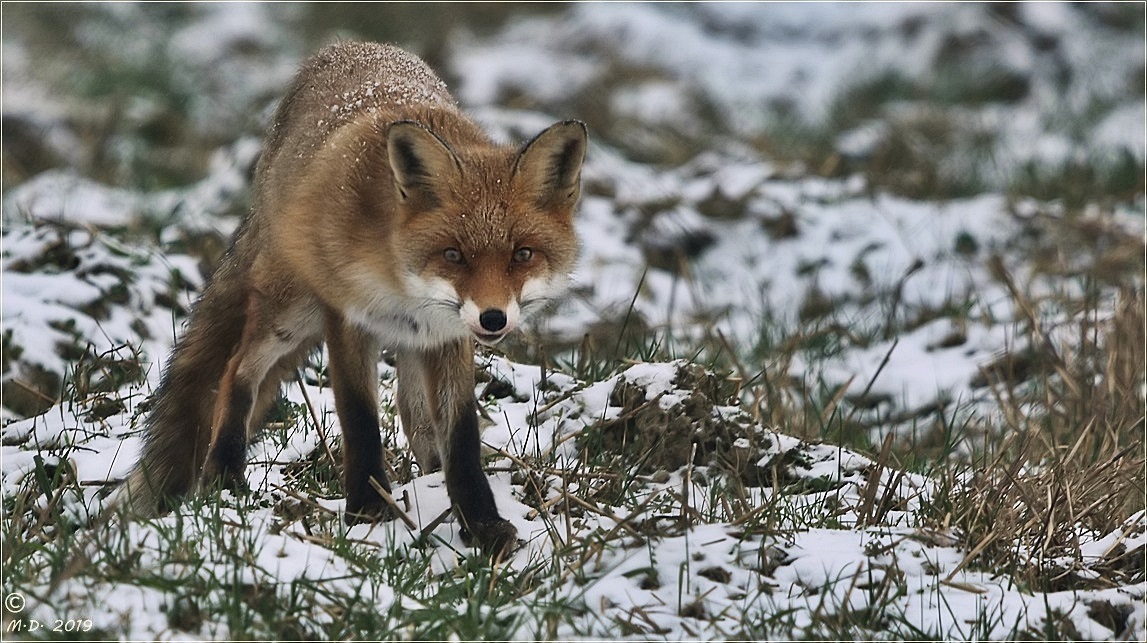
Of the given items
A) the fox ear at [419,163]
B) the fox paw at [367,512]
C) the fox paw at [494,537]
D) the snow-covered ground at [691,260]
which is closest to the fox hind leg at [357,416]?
the fox paw at [367,512]

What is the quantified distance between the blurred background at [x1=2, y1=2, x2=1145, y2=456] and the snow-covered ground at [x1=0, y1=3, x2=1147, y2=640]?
0.04m

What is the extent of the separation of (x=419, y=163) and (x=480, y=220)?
0.91ft

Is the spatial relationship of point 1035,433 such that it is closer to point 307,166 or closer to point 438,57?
point 307,166

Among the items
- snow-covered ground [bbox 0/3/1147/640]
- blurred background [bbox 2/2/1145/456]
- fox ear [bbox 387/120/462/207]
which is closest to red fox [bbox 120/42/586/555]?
fox ear [bbox 387/120/462/207]

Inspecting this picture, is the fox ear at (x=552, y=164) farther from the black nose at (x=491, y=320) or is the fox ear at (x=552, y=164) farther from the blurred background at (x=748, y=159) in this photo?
the blurred background at (x=748, y=159)

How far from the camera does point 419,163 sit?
14.8 ft

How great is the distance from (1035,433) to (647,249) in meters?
5.36

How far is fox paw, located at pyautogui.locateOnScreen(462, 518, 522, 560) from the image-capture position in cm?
461

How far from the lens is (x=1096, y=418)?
5781mm

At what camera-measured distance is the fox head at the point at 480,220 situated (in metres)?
4.40

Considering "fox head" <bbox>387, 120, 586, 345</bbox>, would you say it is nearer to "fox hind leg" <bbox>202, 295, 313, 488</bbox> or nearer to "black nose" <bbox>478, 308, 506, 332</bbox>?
"black nose" <bbox>478, 308, 506, 332</bbox>

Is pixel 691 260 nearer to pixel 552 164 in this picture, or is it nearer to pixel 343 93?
pixel 343 93

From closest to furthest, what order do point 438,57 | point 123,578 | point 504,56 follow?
point 123,578, point 438,57, point 504,56

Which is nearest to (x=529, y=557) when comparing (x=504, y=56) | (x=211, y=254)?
(x=211, y=254)
